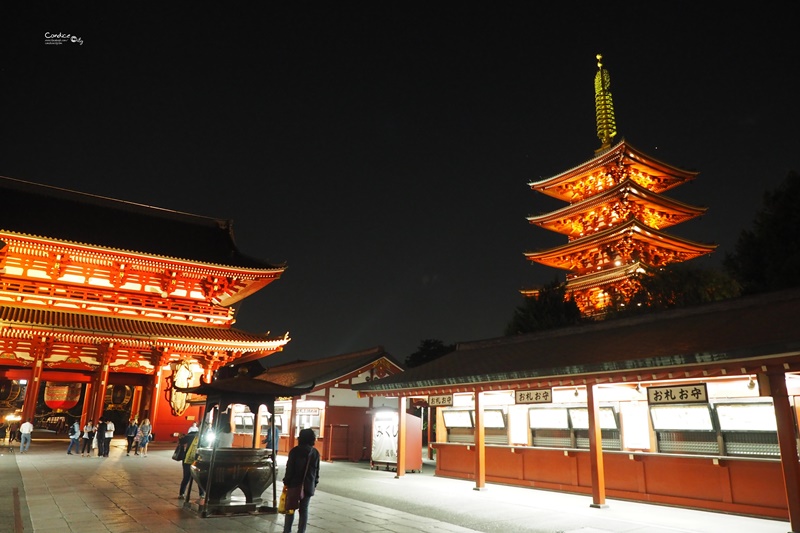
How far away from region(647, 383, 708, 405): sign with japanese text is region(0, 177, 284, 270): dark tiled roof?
20.9m

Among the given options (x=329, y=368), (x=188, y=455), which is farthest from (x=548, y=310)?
(x=188, y=455)

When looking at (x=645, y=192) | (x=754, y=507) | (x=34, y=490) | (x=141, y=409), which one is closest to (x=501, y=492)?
(x=754, y=507)

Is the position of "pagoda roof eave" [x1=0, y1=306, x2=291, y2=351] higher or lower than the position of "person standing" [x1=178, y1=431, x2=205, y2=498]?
higher

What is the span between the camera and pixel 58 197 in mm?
30016

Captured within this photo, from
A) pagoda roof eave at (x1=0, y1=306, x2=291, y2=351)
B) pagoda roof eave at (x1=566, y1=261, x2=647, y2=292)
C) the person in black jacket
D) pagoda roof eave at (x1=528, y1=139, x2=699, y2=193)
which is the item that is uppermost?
pagoda roof eave at (x1=528, y1=139, x2=699, y2=193)

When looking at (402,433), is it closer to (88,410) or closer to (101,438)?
(101,438)

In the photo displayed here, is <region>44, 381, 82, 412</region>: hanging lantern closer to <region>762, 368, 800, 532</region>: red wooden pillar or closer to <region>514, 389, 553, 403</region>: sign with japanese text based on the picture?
<region>514, 389, 553, 403</region>: sign with japanese text

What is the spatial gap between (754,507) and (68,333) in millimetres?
23848

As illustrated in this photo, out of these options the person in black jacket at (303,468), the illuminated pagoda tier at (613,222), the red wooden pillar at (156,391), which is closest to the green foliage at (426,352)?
the illuminated pagoda tier at (613,222)

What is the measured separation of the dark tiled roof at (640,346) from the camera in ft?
30.9

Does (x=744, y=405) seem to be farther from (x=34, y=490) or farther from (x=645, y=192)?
(x=645, y=192)

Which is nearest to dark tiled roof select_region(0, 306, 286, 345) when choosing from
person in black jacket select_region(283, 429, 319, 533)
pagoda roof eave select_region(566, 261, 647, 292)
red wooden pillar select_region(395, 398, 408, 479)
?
red wooden pillar select_region(395, 398, 408, 479)

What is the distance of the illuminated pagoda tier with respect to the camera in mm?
35375

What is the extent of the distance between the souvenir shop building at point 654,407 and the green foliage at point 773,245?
2419cm
